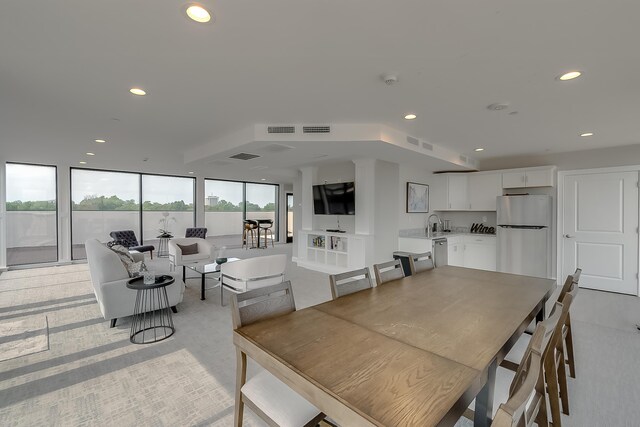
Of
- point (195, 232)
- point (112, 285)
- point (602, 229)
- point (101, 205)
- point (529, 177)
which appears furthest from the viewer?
point (195, 232)

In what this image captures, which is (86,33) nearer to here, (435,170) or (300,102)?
(300,102)

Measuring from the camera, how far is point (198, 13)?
1.61m

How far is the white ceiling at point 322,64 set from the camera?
5.26ft

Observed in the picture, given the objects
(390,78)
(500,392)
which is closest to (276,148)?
(390,78)

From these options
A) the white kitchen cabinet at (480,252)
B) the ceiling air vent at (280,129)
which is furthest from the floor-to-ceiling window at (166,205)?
the white kitchen cabinet at (480,252)

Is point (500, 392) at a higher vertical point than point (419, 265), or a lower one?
lower

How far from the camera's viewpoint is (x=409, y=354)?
1142 millimetres

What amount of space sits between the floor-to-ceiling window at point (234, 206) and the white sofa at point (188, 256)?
3489 mm

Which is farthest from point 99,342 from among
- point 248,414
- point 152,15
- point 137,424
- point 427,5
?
point 427,5

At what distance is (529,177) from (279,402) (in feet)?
19.4

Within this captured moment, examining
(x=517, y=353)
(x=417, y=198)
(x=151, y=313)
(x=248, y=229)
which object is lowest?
(x=151, y=313)

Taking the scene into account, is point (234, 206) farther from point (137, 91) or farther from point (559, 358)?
point (559, 358)

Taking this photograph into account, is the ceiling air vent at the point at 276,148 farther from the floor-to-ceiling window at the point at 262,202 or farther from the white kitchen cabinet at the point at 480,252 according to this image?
the floor-to-ceiling window at the point at 262,202

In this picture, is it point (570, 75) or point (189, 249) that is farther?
point (189, 249)
